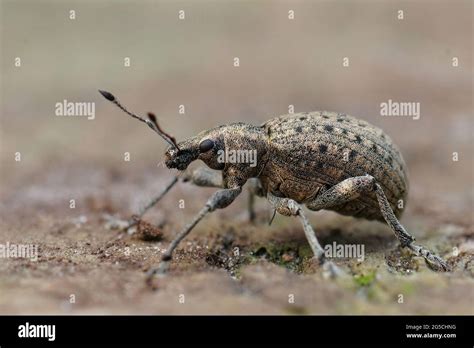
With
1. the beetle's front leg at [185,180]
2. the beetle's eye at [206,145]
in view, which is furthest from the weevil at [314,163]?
the beetle's front leg at [185,180]

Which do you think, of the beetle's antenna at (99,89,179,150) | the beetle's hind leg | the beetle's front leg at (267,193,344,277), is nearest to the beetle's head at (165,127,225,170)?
the beetle's antenna at (99,89,179,150)

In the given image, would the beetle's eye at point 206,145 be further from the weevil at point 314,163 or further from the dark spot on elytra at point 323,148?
the dark spot on elytra at point 323,148

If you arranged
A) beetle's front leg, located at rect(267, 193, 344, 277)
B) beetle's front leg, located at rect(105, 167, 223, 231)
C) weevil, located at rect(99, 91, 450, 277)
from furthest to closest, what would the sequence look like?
beetle's front leg, located at rect(105, 167, 223, 231) → weevil, located at rect(99, 91, 450, 277) → beetle's front leg, located at rect(267, 193, 344, 277)

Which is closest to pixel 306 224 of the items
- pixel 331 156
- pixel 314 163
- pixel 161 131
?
pixel 314 163

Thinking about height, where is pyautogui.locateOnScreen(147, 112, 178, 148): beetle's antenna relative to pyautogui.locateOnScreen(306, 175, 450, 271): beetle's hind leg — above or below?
above

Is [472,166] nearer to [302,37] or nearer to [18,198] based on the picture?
[302,37]

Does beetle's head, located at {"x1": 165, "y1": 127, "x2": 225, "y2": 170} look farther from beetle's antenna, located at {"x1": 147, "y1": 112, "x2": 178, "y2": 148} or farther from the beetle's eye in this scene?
beetle's antenna, located at {"x1": 147, "y1": 112, "x2": 178, "y2": 148}
